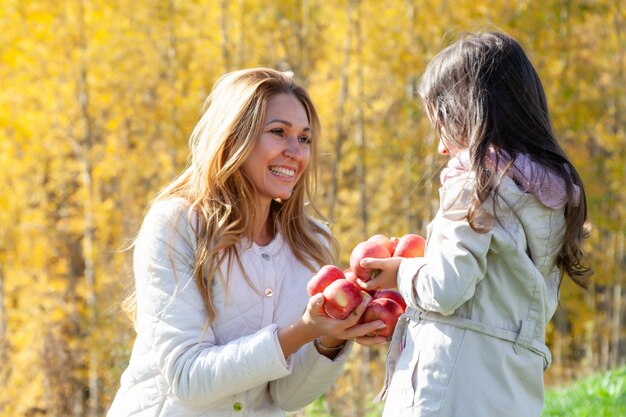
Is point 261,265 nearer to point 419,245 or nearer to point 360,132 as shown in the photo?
point 419,245

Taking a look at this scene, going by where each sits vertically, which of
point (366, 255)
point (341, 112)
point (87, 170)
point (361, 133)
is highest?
point (366, 255)

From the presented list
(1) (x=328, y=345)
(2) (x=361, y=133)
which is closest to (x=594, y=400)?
(1) (x=328, y=345)

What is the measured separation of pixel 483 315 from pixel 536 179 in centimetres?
38

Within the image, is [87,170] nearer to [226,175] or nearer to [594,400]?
[594,400]

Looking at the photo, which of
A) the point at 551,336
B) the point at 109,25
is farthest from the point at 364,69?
the point at 551,336

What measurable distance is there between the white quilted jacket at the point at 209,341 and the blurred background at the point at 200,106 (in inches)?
363

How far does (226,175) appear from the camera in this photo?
277cm

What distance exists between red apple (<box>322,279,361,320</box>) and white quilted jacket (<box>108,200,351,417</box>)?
19cm

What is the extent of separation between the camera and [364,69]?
1402cm

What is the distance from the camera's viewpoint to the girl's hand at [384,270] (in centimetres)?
252

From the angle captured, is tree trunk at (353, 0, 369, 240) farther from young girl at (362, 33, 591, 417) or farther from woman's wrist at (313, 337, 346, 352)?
young girl at (362, 33, 591, 417)

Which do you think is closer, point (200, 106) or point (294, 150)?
point (294, 150)

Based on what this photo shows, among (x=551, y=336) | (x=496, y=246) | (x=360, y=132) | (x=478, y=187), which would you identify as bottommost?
(x=551, y=336)

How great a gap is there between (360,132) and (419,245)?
458 inches
